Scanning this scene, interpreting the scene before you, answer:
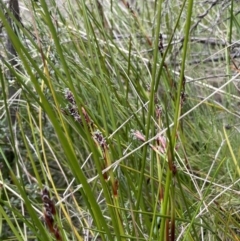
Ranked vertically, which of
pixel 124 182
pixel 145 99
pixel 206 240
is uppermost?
pixel 145 99

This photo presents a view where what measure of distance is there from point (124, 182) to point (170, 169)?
340 millimetres

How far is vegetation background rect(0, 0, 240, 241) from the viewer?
2.23 ft

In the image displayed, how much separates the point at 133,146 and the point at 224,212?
0.72ft

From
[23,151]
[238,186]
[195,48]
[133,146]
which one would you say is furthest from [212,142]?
[195,48]

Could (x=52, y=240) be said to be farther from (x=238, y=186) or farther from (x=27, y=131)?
(x=27, y=131)

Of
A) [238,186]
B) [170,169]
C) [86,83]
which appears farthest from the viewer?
[86,83]

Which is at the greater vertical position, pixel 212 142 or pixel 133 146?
pixel 133 146

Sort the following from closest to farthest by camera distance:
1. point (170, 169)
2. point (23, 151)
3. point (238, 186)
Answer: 1. point (170, 169)
2. point (238, 186)
3. point (23, 151)

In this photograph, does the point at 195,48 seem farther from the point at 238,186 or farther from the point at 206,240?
the point at 206,240

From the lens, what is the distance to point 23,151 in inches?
57.7

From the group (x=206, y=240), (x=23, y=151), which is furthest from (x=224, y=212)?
(x=23, y=151)

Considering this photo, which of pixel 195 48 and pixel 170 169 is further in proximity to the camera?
pixel 195 48

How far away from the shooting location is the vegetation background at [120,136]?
0.68 meters

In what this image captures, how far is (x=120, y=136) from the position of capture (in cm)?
103
